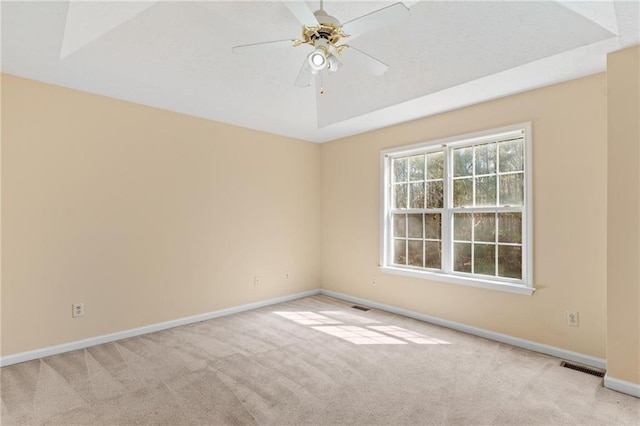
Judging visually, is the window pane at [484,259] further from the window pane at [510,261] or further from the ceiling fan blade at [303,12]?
the ceiling fan blade at [303,12]

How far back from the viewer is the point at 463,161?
3736mm

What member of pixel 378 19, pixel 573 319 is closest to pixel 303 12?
pixel 378 19

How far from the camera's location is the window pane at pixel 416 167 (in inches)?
163

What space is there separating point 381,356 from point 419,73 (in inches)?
106

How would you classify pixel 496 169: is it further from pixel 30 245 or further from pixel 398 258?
pixel 30 245

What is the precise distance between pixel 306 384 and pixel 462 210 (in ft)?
8.21

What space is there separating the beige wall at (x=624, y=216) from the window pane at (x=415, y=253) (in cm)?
191

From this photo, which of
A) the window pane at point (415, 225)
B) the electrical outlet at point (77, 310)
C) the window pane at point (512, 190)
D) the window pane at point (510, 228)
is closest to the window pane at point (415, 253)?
the window pane at point (415, 225)

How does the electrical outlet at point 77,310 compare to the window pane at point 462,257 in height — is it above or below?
below

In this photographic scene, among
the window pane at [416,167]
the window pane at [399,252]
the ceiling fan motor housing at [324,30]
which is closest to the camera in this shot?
the ceiling fan motor housing at [324,30]

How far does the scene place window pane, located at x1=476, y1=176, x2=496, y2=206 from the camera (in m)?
3.48

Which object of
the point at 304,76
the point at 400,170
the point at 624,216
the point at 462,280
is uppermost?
the point at 304,76

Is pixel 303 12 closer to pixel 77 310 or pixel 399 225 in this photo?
pixel 399 225

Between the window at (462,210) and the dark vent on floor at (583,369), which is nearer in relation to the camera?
the dark vent on floor at (583,369)
